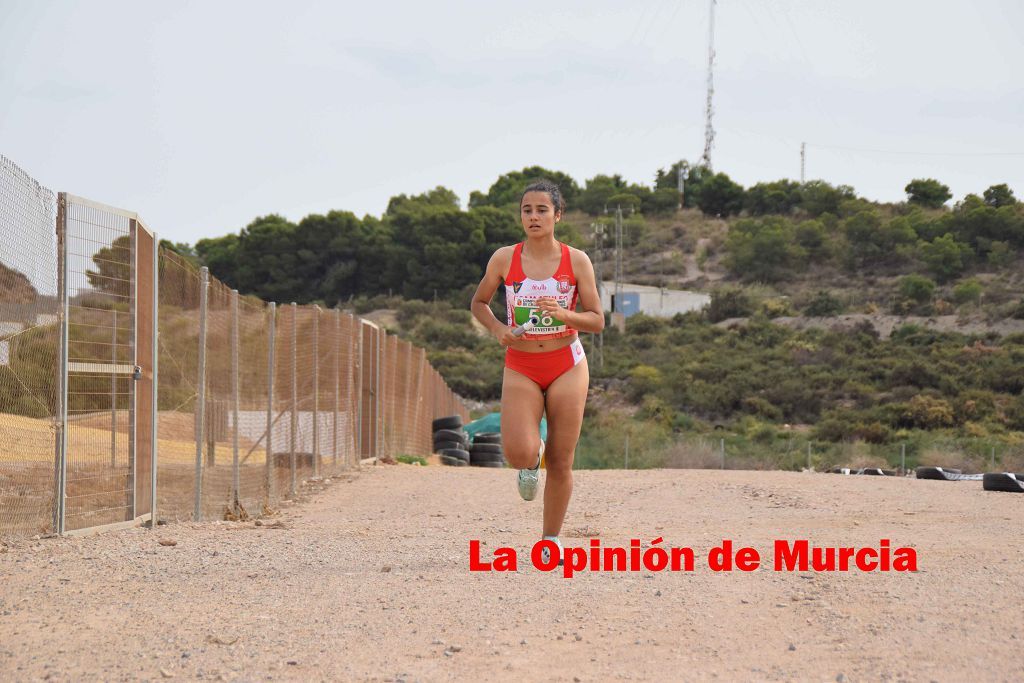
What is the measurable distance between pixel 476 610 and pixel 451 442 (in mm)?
18861

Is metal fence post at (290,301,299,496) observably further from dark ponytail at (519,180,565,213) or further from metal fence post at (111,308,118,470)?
dark ponytail at (519,180,565,213)

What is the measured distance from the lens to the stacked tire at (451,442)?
75.4ft

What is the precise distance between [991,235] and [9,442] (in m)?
67.3

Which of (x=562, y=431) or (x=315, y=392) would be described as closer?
(x=562, y=431)

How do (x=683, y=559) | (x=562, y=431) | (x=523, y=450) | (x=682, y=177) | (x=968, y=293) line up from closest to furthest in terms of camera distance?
1. (x=523, y=450)
2. (x=562, y=431)
3. (x=683, y=559)
4. (x=968, y=293)
5. (x=682, y=177)

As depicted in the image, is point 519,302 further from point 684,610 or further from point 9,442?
point 9,442

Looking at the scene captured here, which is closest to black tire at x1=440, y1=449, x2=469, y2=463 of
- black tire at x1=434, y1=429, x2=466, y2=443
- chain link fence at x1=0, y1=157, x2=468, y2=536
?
black tire at x1=434, y1=429, x2=466, y2=443

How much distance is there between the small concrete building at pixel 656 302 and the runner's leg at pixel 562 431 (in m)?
60.5

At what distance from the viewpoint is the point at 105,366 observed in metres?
8.09

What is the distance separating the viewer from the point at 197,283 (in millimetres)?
10281

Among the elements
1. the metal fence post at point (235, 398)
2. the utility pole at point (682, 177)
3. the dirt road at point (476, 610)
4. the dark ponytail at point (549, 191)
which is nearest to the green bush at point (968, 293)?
the utility pole at point (682, 177)

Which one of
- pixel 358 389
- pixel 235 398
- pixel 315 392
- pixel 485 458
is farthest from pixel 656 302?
pixel 235 398

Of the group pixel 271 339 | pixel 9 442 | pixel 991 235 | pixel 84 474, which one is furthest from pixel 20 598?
pixel 991 235

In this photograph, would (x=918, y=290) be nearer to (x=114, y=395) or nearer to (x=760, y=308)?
(x=760, y=308)
